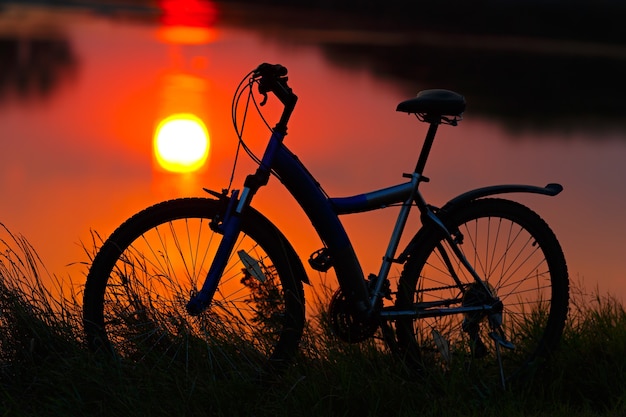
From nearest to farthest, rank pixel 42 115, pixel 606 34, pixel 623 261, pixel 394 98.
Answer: pixel 623 261, pixel 42 115, pixel 394 98, pixel 606 34

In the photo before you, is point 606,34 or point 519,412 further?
point 606,34

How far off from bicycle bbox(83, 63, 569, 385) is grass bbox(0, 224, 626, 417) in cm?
10

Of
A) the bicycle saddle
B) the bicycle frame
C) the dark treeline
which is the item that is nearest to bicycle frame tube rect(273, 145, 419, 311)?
the bicycle frame

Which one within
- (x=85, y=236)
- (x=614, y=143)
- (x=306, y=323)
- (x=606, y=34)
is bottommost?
(x=306, y=323)

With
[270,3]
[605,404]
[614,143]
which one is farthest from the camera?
[270,3]

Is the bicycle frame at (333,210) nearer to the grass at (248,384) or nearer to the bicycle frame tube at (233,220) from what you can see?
the bicycle frame tube at (233,220)

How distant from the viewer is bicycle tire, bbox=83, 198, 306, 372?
14.0ft

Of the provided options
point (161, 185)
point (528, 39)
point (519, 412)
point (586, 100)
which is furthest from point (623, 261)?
point (528, 39)

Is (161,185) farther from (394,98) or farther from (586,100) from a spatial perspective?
(586,100)

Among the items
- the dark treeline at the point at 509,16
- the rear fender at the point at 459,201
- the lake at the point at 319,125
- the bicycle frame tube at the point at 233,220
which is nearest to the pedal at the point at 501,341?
the rear fender at the point at 459,201

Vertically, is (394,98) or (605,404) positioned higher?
(394,98)

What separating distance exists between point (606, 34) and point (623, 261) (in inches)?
1820

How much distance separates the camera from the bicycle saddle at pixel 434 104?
14.7 feet

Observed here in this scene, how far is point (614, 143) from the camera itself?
→ 2520 cm
